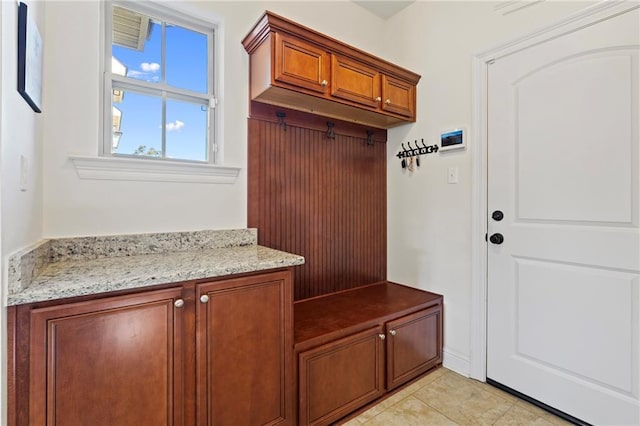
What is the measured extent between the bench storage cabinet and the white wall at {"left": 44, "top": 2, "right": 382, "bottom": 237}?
0.81 meters

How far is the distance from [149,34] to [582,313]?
289 centimetres

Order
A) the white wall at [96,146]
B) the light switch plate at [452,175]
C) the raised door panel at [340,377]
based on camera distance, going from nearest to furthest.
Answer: the white wall at [96,146], the raised door panel at [340,377], the light switch plate at [452,175]

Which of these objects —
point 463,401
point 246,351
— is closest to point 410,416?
point 463,401

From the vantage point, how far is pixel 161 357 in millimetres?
1146

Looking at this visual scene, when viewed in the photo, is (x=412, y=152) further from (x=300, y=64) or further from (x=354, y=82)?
(x=300, y=64)

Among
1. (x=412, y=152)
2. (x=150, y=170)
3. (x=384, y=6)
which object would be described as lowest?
(x=150, y=170)

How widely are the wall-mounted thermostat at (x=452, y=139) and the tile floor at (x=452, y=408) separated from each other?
1619mm

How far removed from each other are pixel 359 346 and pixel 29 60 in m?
1.94

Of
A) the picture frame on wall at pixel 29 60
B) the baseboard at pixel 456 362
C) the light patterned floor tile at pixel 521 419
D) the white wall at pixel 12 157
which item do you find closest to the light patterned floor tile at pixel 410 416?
the light patterned floor tile at pixel 521 419

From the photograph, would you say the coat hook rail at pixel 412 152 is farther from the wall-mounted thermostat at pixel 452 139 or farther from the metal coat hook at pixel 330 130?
the metal coat hook at pixel 330 130

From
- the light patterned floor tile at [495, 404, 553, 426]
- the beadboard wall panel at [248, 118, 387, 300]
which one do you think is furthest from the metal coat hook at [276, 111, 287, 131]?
the light patterned floor tile at [495, 404, 553, 426]

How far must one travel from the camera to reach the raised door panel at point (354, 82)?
1.98 meters

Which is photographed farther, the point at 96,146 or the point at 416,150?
the point at 416,150

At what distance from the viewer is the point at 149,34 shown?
1.75 meters
